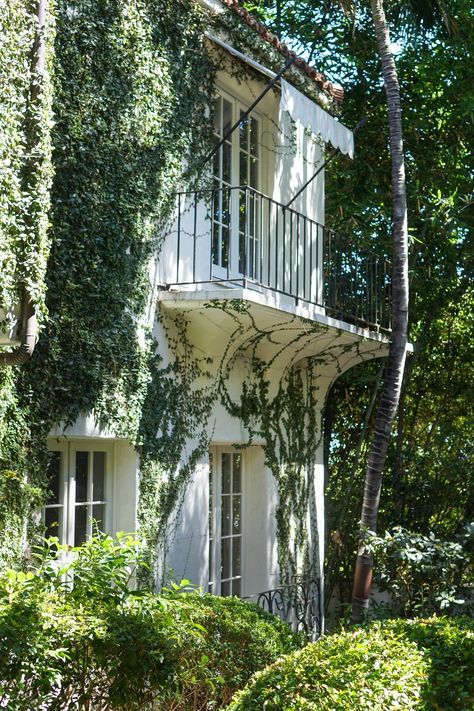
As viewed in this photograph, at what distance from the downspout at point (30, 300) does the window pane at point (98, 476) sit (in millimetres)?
2114

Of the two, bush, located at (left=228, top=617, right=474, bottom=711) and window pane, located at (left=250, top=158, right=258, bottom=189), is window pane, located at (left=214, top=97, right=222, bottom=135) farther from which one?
bush, located at (left=228, top=617, right=474, bottom=711)

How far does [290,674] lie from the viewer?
5.09 metres

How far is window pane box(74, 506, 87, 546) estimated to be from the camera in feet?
27.6

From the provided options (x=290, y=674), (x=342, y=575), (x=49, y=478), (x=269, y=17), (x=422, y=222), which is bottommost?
(x=342, y=575)

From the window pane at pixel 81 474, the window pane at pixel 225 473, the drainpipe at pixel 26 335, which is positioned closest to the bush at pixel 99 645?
the drainpipe at pixel 26 335

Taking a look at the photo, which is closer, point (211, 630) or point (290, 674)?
point (290, 674)

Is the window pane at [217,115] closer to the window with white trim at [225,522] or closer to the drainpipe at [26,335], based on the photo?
the window with white trim at [225,522]

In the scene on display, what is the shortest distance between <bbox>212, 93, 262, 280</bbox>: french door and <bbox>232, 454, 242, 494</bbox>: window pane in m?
2.04

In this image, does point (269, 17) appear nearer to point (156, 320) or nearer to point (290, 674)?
point (156, 320)

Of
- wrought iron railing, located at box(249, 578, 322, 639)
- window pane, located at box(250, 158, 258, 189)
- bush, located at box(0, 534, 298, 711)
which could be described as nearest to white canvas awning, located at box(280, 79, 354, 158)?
window pane, located at box(250, 158, 258, 189)

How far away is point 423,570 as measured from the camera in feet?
34.2

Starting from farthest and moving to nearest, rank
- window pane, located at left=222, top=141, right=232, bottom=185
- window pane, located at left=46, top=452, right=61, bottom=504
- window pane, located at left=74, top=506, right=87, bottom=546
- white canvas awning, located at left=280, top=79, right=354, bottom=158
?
window pane, located at left=222, top=141, right=232, bottom=185, white canvas awning, located at left=280, top=79, right=354, bottom=158, window pane, located at left=74, top=506, right=87, bottom=546, window pane, located at left=46, top=452, right=61, bottom=504

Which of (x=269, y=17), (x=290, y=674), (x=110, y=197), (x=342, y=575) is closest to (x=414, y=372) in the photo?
(x=342, y=575)

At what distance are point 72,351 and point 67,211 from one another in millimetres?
1119
